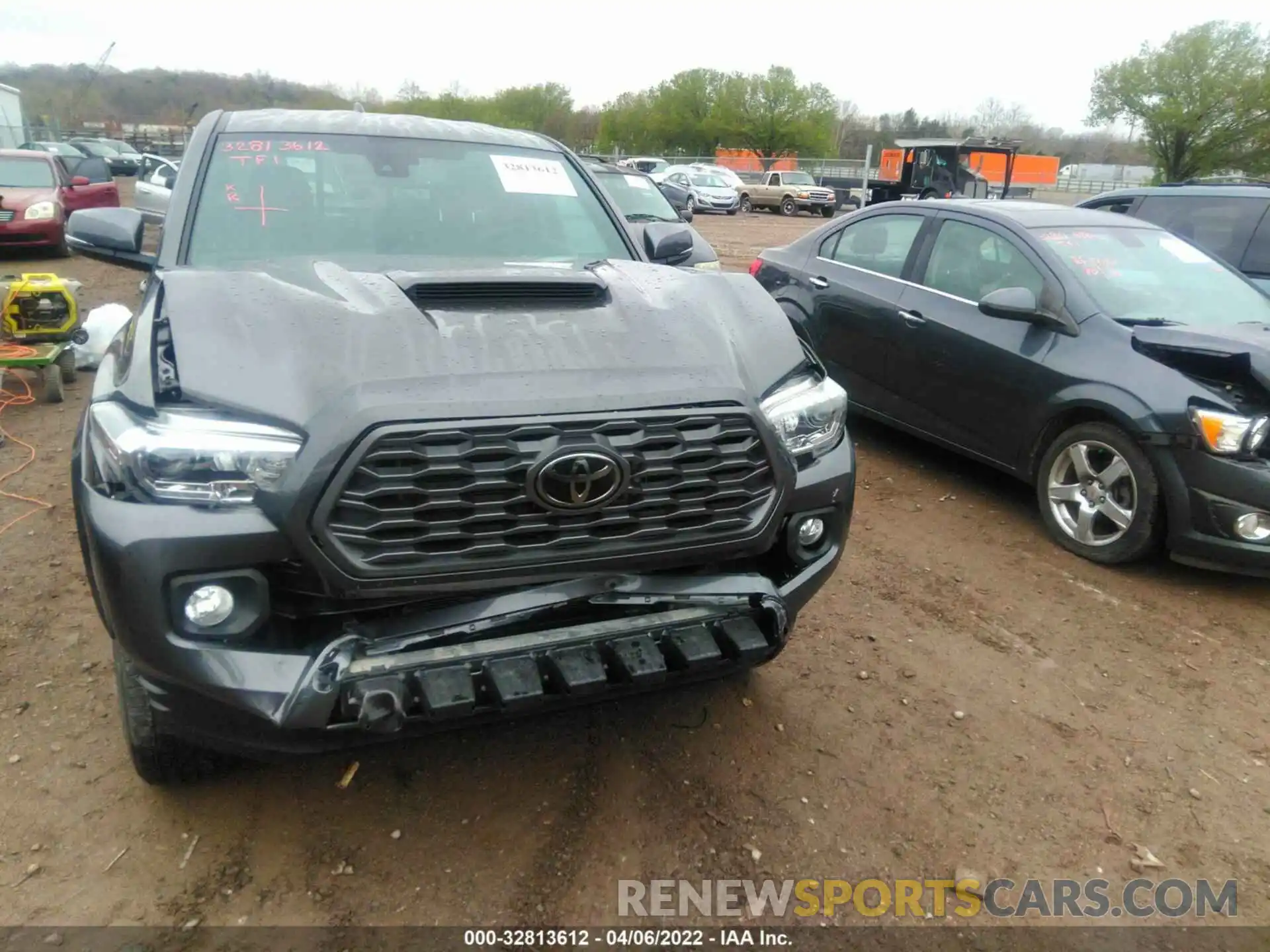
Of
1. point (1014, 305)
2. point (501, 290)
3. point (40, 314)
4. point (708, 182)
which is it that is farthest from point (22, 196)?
point (708, 182)

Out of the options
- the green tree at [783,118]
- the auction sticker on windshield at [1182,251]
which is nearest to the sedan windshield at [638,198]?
the auction sticker on windshield at [1182,251]

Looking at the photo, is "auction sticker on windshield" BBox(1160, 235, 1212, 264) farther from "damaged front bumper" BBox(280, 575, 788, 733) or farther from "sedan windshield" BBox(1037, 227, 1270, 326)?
"damaged front bumper" BBox(280, 575, 788, 733)

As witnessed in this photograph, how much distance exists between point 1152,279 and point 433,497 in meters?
4.38

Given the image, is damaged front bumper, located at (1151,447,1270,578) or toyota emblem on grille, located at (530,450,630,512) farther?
damaged front bumper, located at (1151,447,1270,578)

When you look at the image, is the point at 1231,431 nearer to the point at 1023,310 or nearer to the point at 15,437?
the point at 1023,310

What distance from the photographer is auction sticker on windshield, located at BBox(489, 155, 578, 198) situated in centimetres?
360

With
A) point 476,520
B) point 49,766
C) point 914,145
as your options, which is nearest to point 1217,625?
point 476,520

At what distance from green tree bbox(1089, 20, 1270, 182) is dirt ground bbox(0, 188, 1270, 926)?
44.1 meters

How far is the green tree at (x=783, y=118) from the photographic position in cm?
7350

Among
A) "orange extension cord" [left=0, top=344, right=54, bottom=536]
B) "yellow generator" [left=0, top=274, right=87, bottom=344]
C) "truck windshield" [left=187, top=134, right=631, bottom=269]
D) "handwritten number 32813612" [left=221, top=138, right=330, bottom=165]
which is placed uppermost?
"handwritten number 32813612" [left=221, top=138, right=330, bottom=165]

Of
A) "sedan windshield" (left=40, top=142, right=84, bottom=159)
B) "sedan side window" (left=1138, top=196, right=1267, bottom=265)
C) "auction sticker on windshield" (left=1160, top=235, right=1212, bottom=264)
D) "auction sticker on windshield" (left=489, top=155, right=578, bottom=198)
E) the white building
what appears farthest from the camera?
the white building

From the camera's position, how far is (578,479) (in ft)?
6.82

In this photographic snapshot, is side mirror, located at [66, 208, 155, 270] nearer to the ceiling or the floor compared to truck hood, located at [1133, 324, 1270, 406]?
nearer to the ceiling

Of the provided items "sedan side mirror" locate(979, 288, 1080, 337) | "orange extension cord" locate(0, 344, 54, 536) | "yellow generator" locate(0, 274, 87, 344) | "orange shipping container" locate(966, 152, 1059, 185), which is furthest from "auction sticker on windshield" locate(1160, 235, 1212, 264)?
"orange shipping container" locate(966, 152, 1059, 185)
